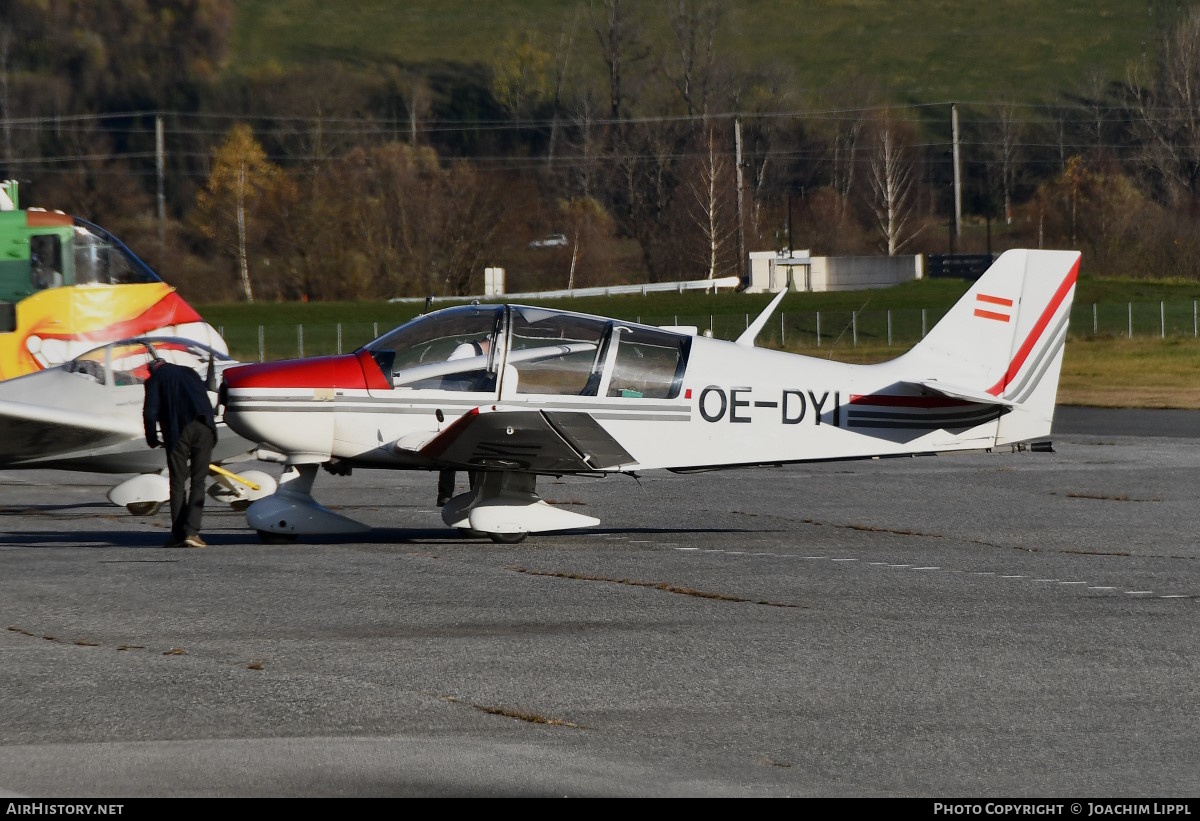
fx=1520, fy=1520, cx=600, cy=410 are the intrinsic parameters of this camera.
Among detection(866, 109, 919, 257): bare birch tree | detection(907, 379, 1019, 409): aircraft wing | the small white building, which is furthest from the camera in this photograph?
detection(866, 109, 919, 257): bare birch tree

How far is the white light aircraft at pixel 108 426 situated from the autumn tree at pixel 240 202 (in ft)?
198

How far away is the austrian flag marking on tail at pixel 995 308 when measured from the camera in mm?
12227

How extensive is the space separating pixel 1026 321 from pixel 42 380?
887 cm

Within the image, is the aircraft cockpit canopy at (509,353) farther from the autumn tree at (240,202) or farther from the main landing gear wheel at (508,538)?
the autumn tree at (240,202)

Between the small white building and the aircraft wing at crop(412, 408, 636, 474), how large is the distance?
209 ft

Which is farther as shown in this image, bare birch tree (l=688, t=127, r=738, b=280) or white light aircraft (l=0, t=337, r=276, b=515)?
bare birch tree (l=688, t=127, r=738, b=280)

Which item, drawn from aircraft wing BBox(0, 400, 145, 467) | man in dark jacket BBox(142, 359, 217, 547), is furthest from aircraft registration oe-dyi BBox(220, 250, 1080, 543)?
aircraft wing BBox(0, 400, 145, 467)

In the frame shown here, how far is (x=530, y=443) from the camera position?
11.1 meters

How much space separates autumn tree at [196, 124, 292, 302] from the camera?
241 ft

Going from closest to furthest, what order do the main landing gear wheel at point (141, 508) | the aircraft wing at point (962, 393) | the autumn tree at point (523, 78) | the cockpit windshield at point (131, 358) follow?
1. the aircraft wing at point (962, 393)
2. the main landing gear wheel at point (141, 508)
3. the cockpit windshield at point (131, 358)
4. the autumn tree at point (523, 78)

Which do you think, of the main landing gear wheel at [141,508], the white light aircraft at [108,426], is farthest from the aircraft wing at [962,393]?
the main landing gear wheel at [141,508]

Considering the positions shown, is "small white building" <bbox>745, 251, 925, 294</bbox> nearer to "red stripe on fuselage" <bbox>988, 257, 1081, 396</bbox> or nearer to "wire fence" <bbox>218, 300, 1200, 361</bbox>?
"wire fence" <bbox>218, 300, 1200, 361</bbox>

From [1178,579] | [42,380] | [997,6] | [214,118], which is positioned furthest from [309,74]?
[1178,579]

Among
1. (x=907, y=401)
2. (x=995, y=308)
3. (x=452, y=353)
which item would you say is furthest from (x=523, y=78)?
(x=452, y=353)
